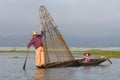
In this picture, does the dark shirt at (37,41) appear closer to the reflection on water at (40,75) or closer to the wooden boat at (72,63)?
the wooden boat at (72,63)

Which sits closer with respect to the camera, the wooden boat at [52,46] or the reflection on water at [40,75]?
the reflection on water at [40,75]

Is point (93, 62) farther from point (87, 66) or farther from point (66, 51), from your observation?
point (66, 51)

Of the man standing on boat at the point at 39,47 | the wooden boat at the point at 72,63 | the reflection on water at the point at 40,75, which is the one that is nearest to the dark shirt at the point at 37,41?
the man standing on boat at the point at 39,47

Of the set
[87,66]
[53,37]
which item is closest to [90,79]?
[53,37]

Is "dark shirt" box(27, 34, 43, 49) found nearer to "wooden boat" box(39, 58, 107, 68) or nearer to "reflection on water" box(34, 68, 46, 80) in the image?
"wooden boat" box(39, 58, 107, 68)

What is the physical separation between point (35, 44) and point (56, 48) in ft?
5.81

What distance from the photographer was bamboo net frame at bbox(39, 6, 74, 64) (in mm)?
28203

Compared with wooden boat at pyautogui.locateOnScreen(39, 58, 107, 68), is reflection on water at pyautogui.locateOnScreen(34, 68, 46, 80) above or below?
below

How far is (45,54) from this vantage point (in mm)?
27875

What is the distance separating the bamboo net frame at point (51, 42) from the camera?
28.2 meters

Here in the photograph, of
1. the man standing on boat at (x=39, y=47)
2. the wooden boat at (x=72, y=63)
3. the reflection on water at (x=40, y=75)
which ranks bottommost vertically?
the reflection on water at (x=40, y=75)

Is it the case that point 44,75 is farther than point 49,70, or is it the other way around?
point 49,70

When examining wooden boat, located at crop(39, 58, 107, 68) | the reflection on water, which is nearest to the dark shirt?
wooden boat, located at crop(39, 58, 107, 68)

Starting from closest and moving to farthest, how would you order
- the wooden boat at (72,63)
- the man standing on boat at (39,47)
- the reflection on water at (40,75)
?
the reflection on water at (40,75) < the man standing on boat at (39,47) < the wooden boat at (72,63)
